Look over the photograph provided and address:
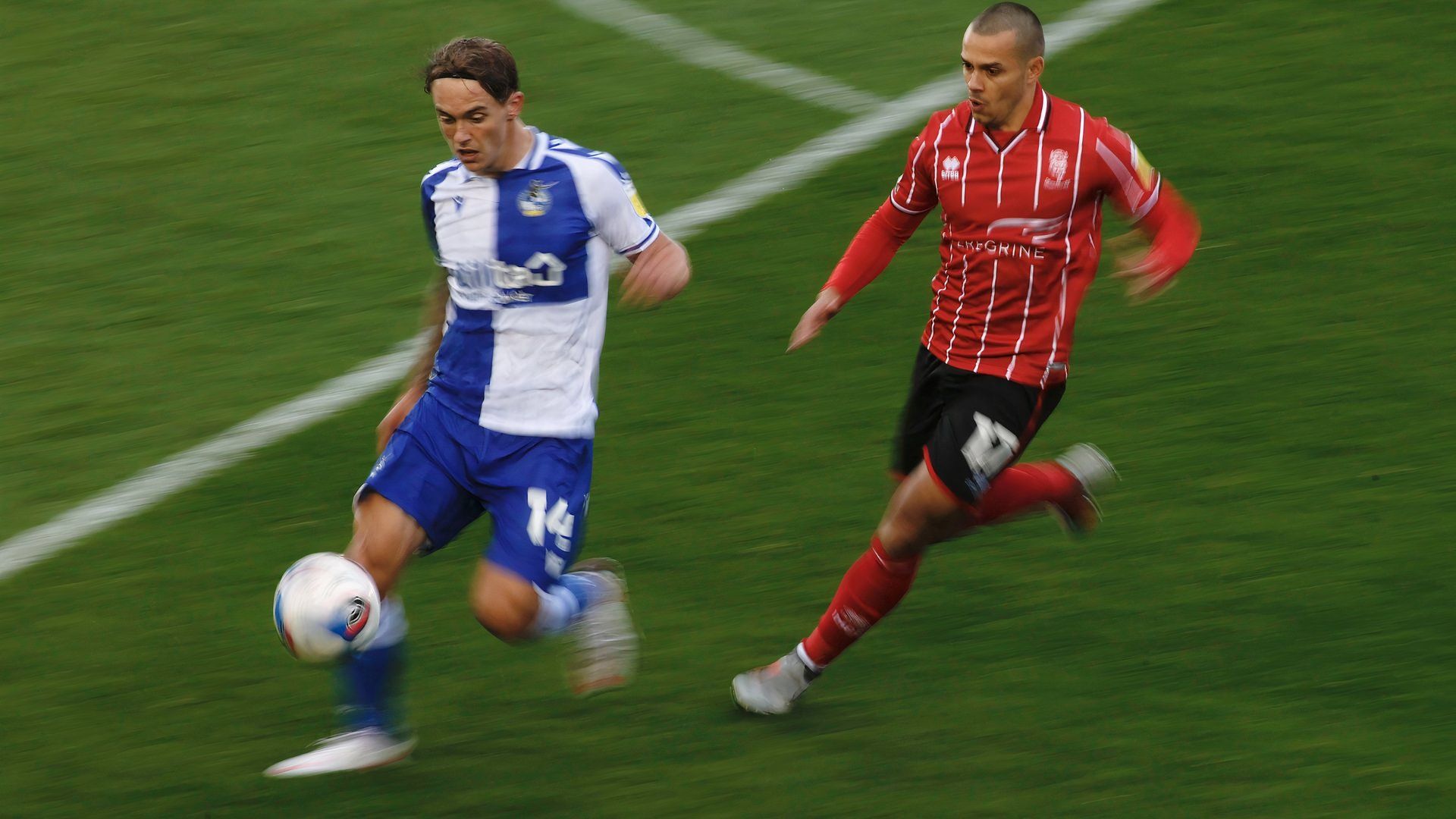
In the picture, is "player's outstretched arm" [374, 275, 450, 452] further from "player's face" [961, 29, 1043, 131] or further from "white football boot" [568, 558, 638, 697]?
"player's face" [961, 29, 1043, 131]

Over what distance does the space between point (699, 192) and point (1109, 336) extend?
2.43 m

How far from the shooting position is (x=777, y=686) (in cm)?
573

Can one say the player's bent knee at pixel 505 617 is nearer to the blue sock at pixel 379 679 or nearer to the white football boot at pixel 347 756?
the blue sock at pixel 379 679

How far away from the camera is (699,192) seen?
9375mm

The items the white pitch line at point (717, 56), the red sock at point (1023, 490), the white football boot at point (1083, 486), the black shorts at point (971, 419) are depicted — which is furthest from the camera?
the white pitch line at point (717, 56)

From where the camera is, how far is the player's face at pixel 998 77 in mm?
5438

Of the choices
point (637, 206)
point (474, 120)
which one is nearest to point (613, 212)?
point (637, 206)

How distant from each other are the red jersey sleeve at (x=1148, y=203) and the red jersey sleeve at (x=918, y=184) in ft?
1.76

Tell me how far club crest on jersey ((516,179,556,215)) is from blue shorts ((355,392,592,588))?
0.68 metres

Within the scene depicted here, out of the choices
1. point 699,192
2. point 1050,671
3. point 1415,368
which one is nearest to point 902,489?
point 1050,671

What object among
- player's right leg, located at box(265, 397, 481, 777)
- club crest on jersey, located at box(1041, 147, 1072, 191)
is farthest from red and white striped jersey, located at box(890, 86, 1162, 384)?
player's right leg, located at box(265, 397, 481, 777)

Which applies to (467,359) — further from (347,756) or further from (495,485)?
(347,756)

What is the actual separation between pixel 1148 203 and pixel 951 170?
632 mm

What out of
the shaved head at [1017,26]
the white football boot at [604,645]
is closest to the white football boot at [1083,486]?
the shaved head at [1017,26]
